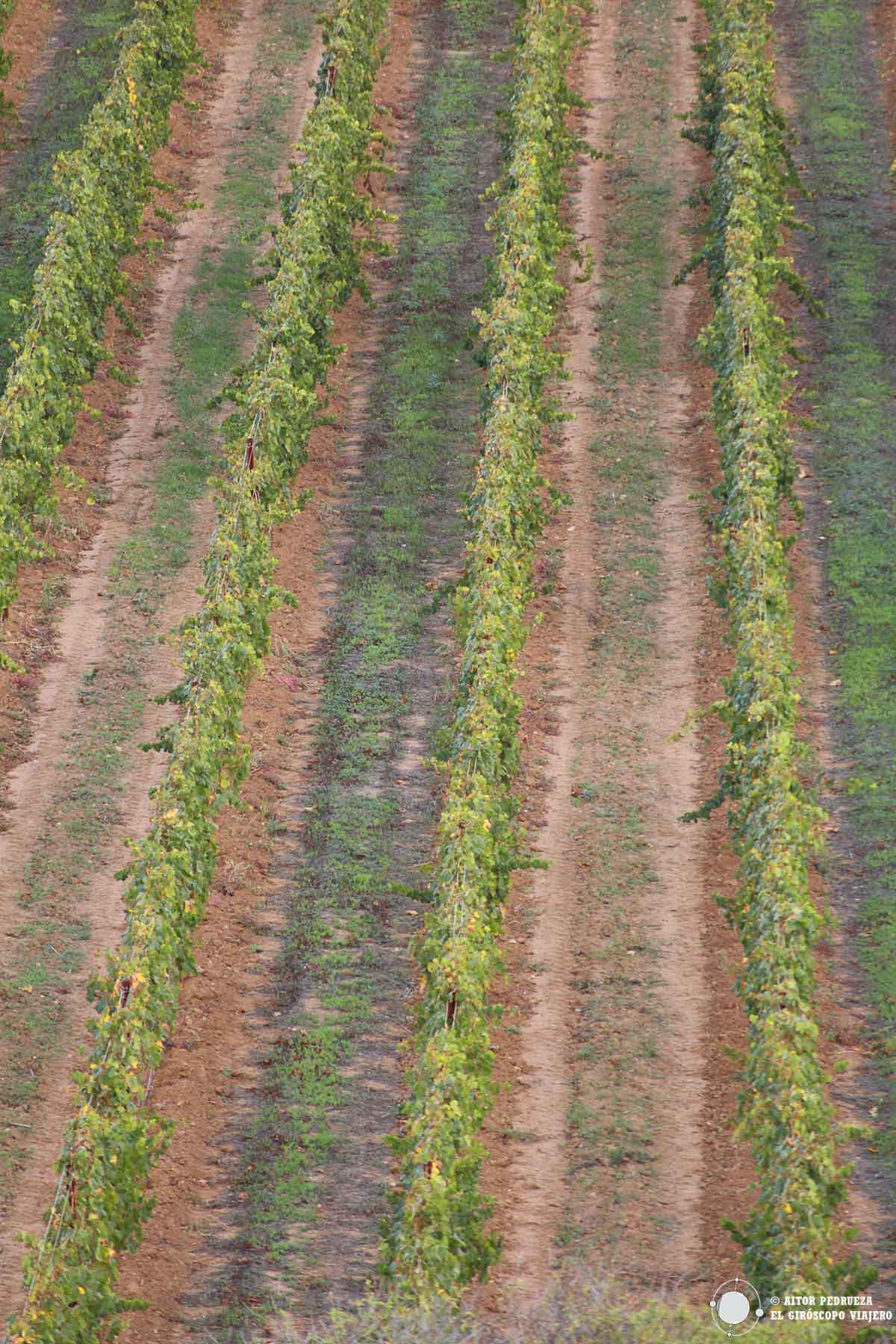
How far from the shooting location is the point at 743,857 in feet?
57.8

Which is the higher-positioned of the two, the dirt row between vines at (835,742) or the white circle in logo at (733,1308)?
the white circle in logo at (733,1308)

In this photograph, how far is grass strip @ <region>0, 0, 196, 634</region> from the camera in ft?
76.0

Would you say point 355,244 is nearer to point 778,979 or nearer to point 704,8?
point 704,8

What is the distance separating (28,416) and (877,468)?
11.5 metres

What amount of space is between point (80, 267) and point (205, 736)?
1001cm

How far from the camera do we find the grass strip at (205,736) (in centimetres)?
1466

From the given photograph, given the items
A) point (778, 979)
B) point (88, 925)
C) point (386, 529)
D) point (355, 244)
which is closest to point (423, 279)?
point (355, 244)

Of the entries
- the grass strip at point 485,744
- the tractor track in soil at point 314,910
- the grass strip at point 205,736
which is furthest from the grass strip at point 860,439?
the grass strip at point 205,736

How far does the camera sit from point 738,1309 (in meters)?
14.0

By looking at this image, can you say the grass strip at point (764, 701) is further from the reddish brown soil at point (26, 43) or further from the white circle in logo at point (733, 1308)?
the reddish brown soil at point (26, 43)

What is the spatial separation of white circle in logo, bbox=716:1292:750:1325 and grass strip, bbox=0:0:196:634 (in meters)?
11.2

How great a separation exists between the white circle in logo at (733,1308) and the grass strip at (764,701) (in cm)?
21

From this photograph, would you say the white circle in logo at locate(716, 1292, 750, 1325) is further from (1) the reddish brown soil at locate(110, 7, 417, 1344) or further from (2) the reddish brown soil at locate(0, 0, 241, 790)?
(2) the reddish brown soil at locate(0, 0, 241, 790)

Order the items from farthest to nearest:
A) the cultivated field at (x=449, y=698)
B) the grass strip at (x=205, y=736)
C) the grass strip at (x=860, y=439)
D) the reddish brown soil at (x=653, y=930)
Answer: the grass strip at (x=860, y=439), the reddish brown soil at (x=653, y=930), the cultivated field at (x=449, y=698), the grass strip at (x=205, y=736)
